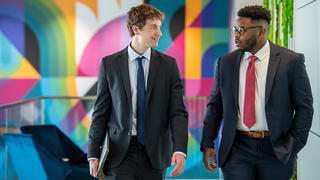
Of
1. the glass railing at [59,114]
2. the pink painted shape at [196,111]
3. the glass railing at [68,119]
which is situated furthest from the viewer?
the pink painted shape at [196,111]

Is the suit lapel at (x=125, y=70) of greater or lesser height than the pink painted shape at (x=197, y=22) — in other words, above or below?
below

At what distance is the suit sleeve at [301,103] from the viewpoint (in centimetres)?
239

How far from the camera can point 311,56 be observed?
3.23 m

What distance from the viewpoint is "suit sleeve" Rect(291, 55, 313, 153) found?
239cm

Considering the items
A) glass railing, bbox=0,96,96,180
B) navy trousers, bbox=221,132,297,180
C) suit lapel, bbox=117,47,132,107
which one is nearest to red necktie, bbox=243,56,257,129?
navy trousers, bbox=221,132,297,180

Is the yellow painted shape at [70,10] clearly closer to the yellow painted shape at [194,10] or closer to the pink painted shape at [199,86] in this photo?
the yellow painted shape at [194,10]

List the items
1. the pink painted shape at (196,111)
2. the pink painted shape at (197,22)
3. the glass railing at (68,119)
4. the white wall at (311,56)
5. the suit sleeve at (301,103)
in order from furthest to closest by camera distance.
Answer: the pink painted shape at (197,22) → the pink painted shape at (196,111) → the glass railing at (68,119) → the white wall at (311,56) → the suit sleeve at (301,103)

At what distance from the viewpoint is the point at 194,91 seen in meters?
6.55

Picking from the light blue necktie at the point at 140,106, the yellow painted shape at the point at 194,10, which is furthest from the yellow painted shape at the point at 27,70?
the light blue necktie at the point at 140,106

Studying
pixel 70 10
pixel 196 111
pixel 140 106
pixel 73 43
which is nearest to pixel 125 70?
pixel 140 106

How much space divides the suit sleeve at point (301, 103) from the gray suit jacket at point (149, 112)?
0.62m

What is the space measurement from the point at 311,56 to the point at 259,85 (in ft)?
3.19

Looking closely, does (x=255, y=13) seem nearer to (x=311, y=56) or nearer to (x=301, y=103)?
(x=301, y=103)

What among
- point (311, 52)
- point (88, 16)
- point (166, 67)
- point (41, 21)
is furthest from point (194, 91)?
point (166, 67)
